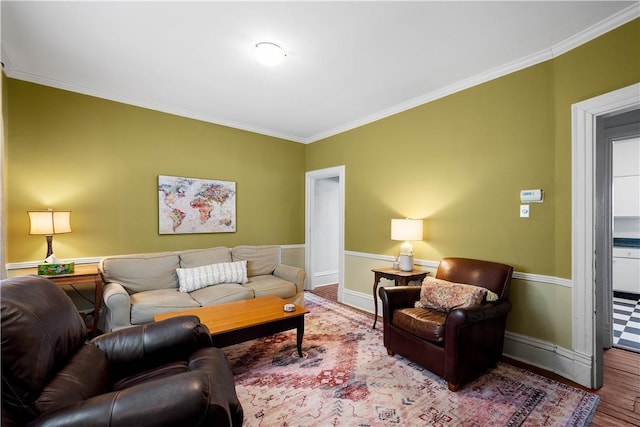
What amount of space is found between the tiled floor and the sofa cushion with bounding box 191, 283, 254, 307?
405cm

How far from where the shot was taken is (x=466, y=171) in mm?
3080

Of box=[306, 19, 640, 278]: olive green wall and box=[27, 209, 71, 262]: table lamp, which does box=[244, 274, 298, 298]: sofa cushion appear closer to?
box=[306, 19, 640, 278]: olive green wall

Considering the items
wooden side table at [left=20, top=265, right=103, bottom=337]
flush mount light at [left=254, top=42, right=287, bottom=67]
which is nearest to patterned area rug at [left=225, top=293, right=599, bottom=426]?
wooden side table at [left=20, top=265, right=103, bottom=337]

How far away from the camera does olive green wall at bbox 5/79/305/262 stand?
2.96 m

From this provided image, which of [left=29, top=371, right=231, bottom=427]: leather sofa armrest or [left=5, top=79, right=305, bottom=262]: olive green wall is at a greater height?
[left=5, top=79, right=305, bottom=262]: olive green wall

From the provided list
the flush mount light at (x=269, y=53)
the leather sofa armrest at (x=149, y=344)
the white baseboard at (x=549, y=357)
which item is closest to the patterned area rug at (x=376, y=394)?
the white baseboard at (x=549, y=357)

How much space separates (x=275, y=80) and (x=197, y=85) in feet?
3.02

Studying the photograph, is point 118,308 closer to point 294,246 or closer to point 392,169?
point 294,246

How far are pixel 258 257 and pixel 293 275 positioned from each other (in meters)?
0.62

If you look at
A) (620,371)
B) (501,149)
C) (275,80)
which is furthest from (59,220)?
(620,371)

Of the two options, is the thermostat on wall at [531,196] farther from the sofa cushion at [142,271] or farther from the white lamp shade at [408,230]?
the sofa cushion at [142,271]

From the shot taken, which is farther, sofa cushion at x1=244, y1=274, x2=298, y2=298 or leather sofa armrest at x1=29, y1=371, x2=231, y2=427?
sofa cushion at x1=244, y1=274, x2=298, y2=298

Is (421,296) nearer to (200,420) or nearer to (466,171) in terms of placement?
(466,171)

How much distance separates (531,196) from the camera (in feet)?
8.44
